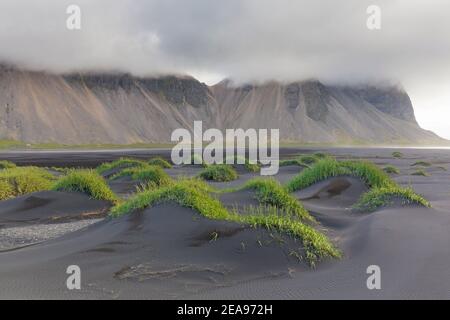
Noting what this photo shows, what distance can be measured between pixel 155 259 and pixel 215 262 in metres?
1.60

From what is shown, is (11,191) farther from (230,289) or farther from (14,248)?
(230,289)

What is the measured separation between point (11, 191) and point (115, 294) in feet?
71.2

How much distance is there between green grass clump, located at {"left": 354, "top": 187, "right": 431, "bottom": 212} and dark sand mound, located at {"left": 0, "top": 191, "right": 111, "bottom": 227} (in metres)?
12.5

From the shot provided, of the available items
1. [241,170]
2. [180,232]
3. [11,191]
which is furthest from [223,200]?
[241,170]

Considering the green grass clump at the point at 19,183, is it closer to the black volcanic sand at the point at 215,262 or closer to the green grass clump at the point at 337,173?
the black volcanic sand at the point at 215,262

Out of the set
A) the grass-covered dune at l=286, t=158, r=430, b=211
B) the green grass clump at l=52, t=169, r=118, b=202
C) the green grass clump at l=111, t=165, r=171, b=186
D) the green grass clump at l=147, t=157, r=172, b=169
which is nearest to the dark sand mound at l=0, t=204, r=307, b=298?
the green grass clump at l=52, t=169, r=118, b=202

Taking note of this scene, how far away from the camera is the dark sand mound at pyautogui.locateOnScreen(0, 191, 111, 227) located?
20.9 meters

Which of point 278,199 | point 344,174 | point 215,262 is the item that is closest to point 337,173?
point 344,174

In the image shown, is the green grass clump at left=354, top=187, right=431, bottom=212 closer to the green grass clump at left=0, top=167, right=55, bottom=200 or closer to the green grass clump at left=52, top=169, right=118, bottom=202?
the green grass clump at left=52, top=169, right=118, bottom=202

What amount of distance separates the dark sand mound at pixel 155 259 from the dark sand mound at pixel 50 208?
22.9 feet

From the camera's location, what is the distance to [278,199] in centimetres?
1812

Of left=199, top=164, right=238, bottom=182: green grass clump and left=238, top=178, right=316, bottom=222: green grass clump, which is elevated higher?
left=238, top=178, right=316, bottom=222: green grass clump

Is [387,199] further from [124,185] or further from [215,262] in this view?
[124,185]

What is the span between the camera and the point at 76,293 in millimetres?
9516
